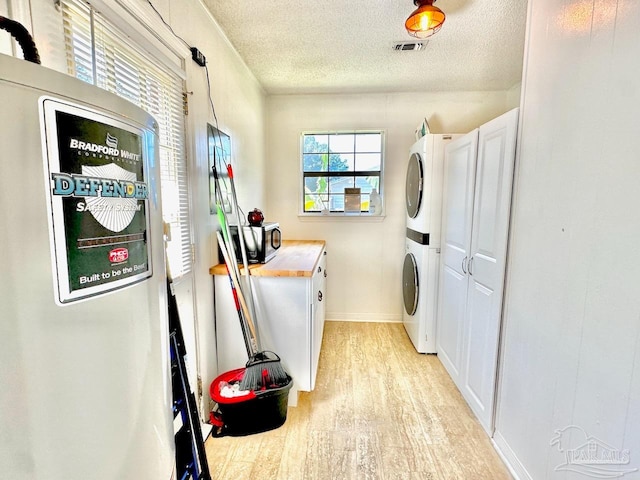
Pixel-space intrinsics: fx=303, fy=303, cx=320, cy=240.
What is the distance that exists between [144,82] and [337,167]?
2377 mm

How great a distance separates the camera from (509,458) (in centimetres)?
154

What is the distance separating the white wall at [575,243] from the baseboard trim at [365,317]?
192cm

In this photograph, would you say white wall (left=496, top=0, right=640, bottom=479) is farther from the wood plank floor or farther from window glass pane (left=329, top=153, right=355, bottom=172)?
window glass pane (left=329, top=153, right=355, bottom=172)

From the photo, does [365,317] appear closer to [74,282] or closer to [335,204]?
[335,204]

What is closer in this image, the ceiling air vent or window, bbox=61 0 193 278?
window, bbox=61 0 193 278

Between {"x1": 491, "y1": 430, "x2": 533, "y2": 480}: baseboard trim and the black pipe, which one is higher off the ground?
the black pipe

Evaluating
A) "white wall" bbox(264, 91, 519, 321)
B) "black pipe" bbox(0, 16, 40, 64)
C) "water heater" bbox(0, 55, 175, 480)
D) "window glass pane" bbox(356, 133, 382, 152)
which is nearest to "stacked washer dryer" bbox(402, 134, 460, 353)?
"white wall" bbox(264, 91, 519, 321)

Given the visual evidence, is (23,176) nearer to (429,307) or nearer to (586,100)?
(586,100)

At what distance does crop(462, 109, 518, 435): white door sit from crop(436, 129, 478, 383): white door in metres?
0.09

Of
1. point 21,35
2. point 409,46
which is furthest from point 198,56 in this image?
point 409,46

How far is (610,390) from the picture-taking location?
0.97 meters

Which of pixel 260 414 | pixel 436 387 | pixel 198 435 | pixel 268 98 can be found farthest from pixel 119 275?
pixel 268 98

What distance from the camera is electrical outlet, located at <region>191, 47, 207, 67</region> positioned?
5.39 feet

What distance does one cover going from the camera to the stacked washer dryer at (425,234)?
2.51 meters
